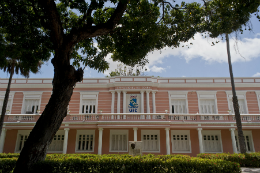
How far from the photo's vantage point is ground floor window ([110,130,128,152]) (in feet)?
56.2

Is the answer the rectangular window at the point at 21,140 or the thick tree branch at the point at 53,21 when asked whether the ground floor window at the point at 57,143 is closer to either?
the rectangular window at the point at 21,140

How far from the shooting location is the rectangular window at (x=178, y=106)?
18875 millimetres

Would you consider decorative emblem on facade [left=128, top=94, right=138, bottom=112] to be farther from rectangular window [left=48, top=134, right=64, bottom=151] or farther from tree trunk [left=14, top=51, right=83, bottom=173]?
tree trunk [left=14, top=51, right=83, bottom=173]

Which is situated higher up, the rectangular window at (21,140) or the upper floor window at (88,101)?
the upper floor window at (88,101)

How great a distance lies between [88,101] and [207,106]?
11176 mm

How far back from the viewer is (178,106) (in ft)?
62.4

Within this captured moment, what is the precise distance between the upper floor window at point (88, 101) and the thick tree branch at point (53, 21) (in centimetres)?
1244

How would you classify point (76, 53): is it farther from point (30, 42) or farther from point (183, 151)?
point (183, 151)

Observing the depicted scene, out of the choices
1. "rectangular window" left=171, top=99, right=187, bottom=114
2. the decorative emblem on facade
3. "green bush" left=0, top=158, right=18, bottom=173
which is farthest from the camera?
"rectangular window" left=171, top=99, right=187, bottom=114

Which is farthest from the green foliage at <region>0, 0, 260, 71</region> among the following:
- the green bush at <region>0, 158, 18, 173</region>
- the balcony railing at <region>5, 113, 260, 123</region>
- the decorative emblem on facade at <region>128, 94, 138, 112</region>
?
the decorative emblem on facade at <region>128, 94, 138, 112</region>

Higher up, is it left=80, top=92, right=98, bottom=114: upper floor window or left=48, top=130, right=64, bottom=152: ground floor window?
left=80, top=92, right=98, bottom=114: upper floor window

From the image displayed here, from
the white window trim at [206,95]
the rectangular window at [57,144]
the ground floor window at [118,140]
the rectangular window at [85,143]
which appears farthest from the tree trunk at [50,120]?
the white window trim at [206,95]

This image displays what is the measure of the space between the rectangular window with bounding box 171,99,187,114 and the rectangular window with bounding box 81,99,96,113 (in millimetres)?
7400

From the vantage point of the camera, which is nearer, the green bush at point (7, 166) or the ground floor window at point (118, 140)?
the green bush at point (7, 166)
